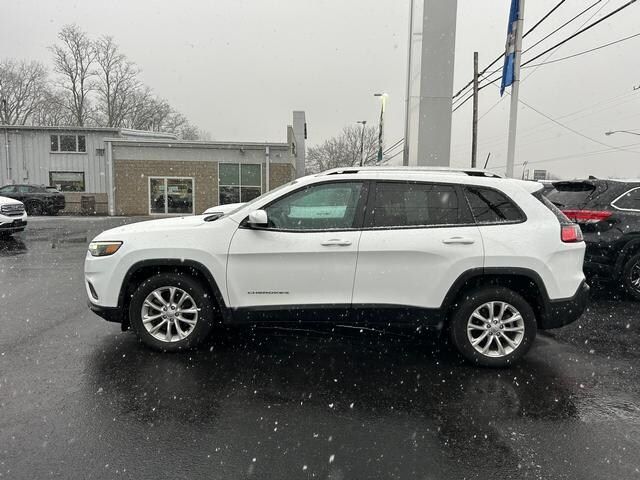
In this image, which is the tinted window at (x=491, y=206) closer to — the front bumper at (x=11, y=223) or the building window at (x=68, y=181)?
the front bumper at (x=11, y=223)

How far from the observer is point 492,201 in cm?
423

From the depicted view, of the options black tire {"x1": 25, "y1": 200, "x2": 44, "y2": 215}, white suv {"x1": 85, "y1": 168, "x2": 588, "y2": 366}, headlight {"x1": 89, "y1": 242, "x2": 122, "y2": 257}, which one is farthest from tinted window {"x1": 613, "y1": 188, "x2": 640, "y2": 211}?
black tire {"x1": 25, "y1": 200, "x2": 44, "y2": 215}

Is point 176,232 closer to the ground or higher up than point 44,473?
higher up

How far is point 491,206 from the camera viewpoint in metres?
4.22

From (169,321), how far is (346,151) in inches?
2341

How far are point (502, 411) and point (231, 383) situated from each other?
2096 mm

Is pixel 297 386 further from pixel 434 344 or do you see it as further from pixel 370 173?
pixel 370 173

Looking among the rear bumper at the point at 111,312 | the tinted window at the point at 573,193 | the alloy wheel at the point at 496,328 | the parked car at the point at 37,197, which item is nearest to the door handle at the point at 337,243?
the alloy wheel at the point at 496,328

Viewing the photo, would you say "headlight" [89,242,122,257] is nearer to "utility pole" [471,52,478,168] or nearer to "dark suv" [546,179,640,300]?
"dark suv" [546,179,640,300]

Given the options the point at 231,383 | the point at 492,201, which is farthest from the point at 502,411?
the point at 231,383

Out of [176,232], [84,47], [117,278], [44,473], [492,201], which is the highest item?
[84,47]

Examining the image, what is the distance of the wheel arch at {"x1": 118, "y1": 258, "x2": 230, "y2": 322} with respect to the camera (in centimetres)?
418

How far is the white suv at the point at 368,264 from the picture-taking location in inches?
161

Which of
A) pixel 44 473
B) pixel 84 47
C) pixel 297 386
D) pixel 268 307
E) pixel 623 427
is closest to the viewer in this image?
pixel 44 473
